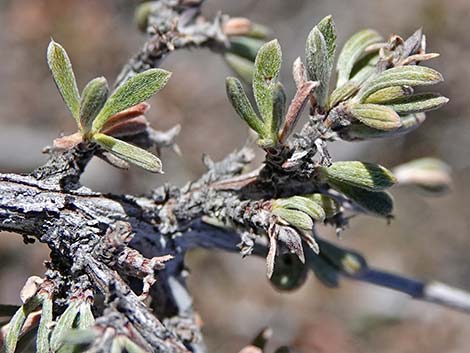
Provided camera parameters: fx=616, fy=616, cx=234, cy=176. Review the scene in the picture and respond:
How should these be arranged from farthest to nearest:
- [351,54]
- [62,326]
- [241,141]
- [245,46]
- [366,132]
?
[241,141]
[245,46]
[351,54]
[366,132]
[62,326]

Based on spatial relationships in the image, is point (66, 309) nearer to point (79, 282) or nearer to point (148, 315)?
point (79, 282)

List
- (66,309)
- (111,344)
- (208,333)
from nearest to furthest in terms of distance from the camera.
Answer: (111,344)
(66,309)
(208,333)

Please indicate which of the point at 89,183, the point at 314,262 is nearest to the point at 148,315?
the point at 314,262

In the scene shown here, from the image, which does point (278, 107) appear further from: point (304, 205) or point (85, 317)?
A: point (85, 317)

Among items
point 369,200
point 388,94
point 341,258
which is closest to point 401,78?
point 388,94

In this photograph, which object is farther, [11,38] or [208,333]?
[11,38]

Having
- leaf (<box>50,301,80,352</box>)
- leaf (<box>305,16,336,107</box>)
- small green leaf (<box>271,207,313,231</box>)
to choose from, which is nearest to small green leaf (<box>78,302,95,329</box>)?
leaf (<box>50,301,80,352</box>)

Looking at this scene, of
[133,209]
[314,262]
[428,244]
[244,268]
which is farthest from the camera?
[428,244]
